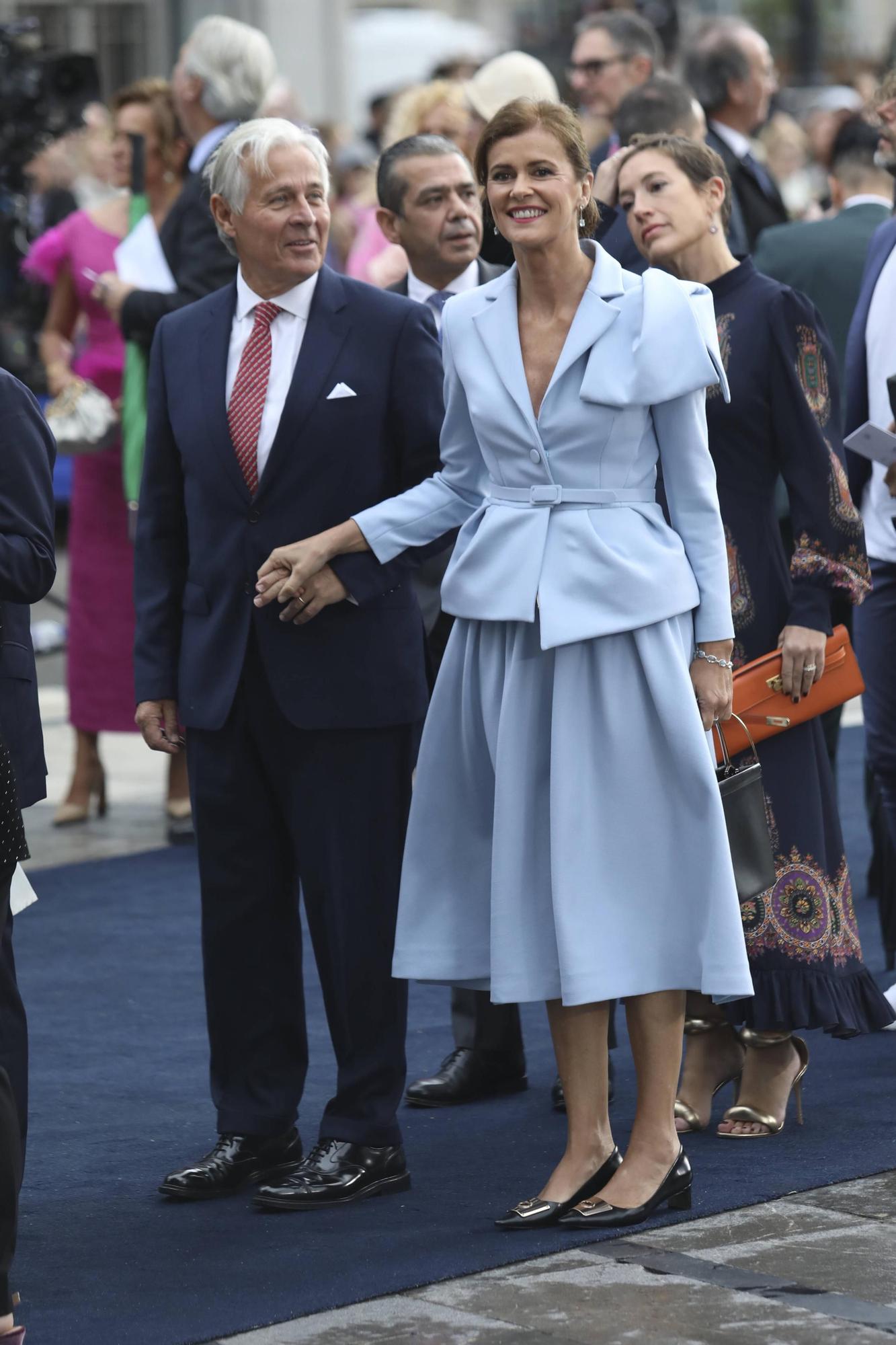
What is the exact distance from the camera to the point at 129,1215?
441 cm

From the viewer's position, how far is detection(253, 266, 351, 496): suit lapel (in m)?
4.32

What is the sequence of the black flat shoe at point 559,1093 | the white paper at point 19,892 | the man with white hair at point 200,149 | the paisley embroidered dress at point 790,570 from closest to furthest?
the white paper at point 19,892 < the paisley embroidered dress at point 790,570 < the black flat shoe at point 559,1093 < the man with white hair at point 200,149

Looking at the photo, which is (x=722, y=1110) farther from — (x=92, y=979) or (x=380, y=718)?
(x=92, y=979)

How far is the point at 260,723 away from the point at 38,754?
450 millimetres

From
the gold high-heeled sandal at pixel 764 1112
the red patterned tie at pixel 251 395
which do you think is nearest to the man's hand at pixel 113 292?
the red patterned tie at pixel 251 395

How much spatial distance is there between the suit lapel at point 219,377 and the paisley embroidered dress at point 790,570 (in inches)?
39.2

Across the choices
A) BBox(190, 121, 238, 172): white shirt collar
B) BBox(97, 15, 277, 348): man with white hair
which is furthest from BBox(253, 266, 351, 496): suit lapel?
BBox(190, 121, 238, 172): white shirt collar

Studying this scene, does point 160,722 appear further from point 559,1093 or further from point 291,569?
point 559,1093

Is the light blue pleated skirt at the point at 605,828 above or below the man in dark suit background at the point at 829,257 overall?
below

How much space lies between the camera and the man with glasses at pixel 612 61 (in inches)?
308

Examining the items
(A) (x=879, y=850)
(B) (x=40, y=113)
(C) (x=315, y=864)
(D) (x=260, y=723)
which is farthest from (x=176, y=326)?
(B) (x=40, y=113)

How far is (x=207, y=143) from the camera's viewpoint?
7496mm

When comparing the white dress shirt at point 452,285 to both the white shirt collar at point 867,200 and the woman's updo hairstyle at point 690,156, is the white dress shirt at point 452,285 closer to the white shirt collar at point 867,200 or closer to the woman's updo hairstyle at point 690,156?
the woman's updo hairstyle at point 690,156

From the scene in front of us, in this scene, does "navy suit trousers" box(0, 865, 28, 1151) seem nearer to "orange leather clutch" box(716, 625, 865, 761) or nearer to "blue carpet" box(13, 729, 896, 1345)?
"blue carpet" box(13, 729, 896, 1345)
